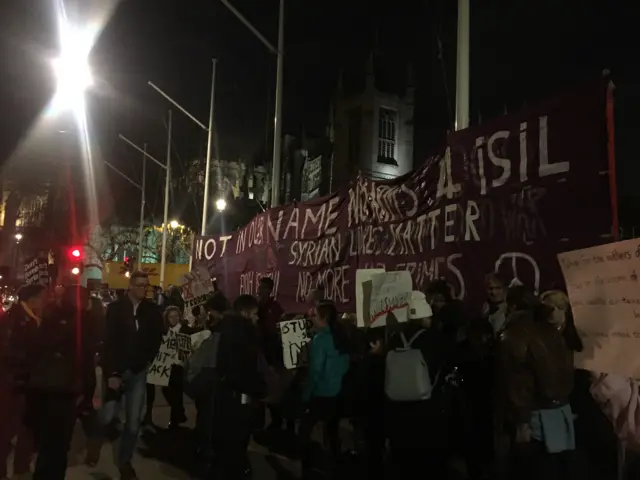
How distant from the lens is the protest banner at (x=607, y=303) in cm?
373

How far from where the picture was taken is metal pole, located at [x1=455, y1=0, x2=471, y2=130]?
7.69 meters

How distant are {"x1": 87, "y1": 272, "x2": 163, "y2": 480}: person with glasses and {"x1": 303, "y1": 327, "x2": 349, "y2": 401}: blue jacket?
1.58m

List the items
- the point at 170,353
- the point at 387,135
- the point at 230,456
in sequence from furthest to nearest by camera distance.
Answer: the point at 387,135, the point at 170,353, the point at 230,456

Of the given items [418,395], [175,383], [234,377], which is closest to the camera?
[418,395]

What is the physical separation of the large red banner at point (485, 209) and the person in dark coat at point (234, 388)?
7.36 feet

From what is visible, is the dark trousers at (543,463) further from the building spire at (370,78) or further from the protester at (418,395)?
the building spire at (370,78)

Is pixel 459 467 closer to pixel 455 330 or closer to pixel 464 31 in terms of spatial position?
pixel 455 330

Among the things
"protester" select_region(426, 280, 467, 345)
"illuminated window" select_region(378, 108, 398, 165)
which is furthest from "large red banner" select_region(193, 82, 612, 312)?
"illuminated window" select_region(378, 108, 398, 165)

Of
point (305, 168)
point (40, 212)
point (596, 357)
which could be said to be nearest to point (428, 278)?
point (596, 357)

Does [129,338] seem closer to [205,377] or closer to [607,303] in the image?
[205,377]

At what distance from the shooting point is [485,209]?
609 centimetres

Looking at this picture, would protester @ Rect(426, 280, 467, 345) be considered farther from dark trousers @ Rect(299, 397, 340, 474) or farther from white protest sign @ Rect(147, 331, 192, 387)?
white protest sign @ Rect(147, 331, 192, 387)

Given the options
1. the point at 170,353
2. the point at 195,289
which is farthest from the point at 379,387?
the point at 195,289

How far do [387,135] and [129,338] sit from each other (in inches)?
3024
